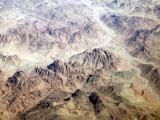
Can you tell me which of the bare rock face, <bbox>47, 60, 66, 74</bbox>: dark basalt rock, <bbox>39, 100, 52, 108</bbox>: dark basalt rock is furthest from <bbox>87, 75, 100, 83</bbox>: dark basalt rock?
<bbox>39, 100, 52, 108</bbox>: dark basalt rock

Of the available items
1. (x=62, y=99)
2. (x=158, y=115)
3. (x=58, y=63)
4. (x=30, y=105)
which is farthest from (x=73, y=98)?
(x=58, y=63)

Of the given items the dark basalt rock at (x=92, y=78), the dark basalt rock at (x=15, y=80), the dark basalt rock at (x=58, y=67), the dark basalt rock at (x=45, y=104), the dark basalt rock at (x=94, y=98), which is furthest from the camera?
the dark basalt rock at (x=58, y=67)

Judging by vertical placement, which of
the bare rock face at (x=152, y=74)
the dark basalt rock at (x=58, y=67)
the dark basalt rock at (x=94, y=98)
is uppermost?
the dark basalt rock at (x=94, y=98)

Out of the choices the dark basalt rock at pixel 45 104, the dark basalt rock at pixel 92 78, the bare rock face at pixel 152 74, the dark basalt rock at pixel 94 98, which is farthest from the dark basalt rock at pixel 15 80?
the bare rock face at pixel 152 74

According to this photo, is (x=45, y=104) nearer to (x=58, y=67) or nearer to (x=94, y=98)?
(x=94, y=98)

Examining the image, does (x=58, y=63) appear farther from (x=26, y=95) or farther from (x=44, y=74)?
(x=26, y=95)

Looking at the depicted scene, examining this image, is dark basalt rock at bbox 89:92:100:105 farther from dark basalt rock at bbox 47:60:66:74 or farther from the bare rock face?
the bare rock face

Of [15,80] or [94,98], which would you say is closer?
[94,98]

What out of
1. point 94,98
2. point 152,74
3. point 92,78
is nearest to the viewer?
point 94,98

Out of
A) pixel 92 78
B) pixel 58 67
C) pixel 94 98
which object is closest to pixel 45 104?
pixel 94 98

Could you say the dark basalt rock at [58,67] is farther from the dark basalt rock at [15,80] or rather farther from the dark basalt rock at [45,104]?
the dark basalt rock at [45,104]

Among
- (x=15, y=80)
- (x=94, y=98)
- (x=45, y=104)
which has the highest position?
(x=94, y=98)
